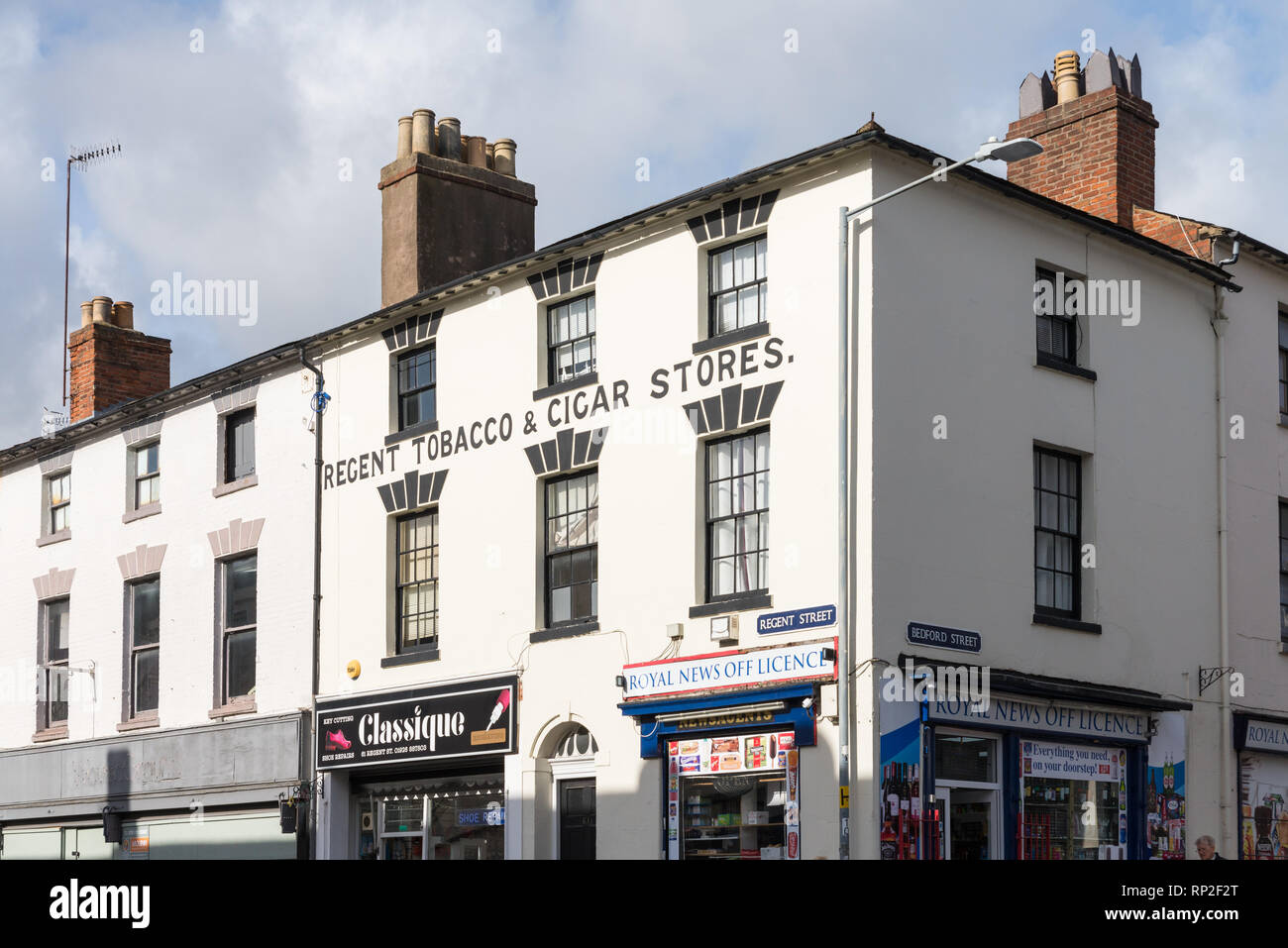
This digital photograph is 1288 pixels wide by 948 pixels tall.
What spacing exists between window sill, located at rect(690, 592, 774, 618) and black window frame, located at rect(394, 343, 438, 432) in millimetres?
6154

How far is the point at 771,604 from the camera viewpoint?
18.4 metres

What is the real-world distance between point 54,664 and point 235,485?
20.9 feet

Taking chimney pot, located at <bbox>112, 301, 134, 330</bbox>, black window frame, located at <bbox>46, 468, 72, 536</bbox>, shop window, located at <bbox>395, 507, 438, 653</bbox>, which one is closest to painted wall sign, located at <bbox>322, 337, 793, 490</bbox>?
shop window, located at <bbox>395, 507, 438, 653</bbox>

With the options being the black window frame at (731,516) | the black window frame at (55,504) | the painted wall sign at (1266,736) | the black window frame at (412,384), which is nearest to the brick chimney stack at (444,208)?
the black window frame at (412,384)

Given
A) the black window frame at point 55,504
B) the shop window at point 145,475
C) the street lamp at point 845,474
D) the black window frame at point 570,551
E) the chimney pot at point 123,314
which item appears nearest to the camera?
the street lamp at point 845,474

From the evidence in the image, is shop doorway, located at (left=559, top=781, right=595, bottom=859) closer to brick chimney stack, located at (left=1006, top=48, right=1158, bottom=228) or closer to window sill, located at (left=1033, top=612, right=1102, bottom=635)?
window sill, located at (left=1033, top=612, right=1102, bottom=635)

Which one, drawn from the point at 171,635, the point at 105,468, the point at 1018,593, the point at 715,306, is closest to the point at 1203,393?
the point at 1018,593

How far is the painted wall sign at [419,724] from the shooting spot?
2144 cm

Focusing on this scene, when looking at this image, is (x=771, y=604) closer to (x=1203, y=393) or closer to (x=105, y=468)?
(x=1203, y=393)

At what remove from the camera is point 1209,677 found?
21.5 m

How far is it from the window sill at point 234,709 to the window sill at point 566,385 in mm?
7497

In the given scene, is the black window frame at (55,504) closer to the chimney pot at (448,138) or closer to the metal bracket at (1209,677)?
the chimney pot at (448,138)

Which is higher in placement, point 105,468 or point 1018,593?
point 105,468
